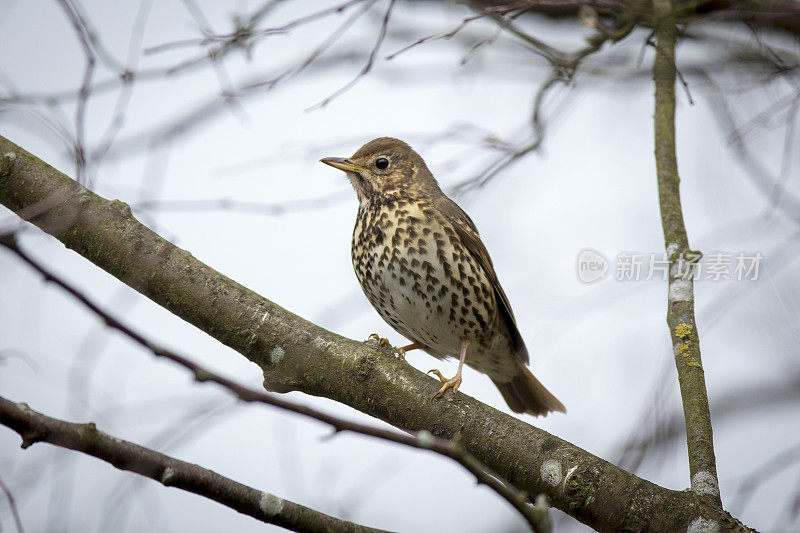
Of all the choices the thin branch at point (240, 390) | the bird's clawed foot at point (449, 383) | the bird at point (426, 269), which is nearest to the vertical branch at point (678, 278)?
the bird's clawed foot at point (449, 383)

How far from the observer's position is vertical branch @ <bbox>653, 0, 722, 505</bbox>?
2.84 metres

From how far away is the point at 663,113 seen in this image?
13.0 ft

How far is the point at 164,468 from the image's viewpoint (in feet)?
6.90

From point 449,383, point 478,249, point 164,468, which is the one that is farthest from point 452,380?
point 164,468

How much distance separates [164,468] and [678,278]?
2282mm

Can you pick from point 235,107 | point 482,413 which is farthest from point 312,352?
point 235,107

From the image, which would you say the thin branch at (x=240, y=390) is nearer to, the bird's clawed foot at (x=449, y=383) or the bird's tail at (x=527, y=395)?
the bird's clawed foot at (x=449, y=383)

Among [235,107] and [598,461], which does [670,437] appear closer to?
[598,461]

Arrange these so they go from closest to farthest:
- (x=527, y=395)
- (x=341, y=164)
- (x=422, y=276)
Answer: (x=422, y=276) < (x=341, y=164) < (x=527, y=395)

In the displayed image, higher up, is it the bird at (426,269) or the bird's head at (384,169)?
the bird's head at (384,169)

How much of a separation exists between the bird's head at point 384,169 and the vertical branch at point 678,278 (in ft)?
5.30

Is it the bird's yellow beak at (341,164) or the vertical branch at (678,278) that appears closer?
the vertical branch at (678,278)

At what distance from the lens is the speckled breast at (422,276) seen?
14.8 feet

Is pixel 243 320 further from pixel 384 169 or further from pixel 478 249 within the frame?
pixel 384 169
